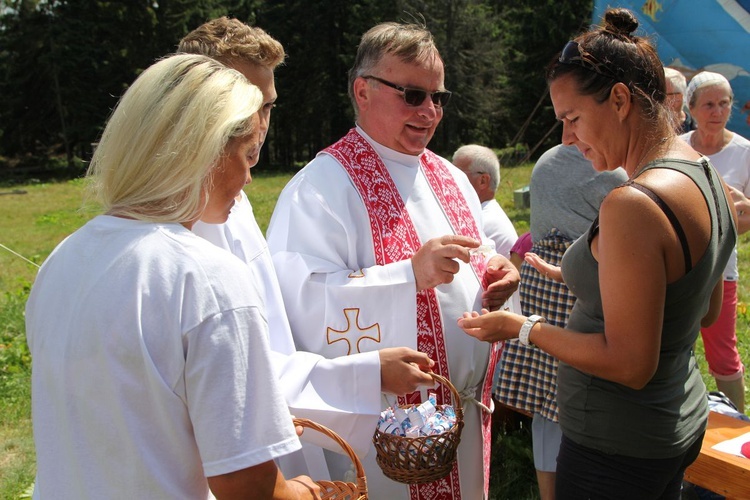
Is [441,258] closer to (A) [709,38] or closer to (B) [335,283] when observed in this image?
(B) [335,283]

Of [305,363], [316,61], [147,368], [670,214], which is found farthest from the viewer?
[316,61]

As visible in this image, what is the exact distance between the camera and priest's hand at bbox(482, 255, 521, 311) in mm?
2820

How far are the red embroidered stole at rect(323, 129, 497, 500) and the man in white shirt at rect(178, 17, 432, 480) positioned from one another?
0.40m

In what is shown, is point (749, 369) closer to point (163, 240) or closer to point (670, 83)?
point (670, 83)

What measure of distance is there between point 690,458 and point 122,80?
38281mm

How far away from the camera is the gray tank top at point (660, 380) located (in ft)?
6.11

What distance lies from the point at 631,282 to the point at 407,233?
1226 mm

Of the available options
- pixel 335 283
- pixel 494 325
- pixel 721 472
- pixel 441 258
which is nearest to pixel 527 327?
pixel 494 325

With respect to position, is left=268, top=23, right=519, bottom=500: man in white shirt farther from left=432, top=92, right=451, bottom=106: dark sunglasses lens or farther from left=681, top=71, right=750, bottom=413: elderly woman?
left=681, top=71, right=750, bottom=413: elderly woman

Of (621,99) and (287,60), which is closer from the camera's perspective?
(621,99)

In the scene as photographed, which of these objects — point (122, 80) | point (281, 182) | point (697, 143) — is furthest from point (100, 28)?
point (697, 143)

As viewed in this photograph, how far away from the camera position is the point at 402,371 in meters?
2.33

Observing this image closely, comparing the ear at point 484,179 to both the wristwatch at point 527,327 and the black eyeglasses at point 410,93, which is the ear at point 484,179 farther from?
the wristwatch at point 527,327

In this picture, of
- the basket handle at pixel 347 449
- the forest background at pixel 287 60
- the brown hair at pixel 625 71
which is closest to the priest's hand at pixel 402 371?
the basket handle at pixel 347 449
